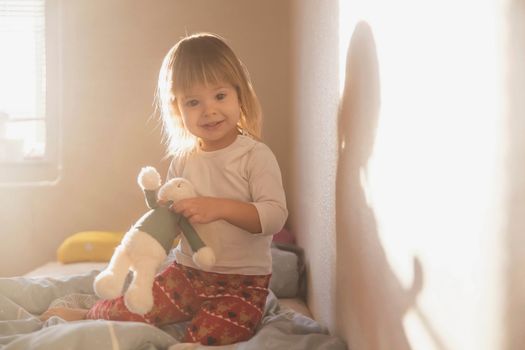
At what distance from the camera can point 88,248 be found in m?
2.35

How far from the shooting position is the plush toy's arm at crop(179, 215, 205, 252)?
1228mm

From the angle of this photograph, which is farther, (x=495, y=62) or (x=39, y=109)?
(x=39, y=109)

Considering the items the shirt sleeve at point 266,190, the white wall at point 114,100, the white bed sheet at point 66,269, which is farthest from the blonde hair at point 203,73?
the white wall at point 114,100

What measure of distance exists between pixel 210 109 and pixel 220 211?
24cm

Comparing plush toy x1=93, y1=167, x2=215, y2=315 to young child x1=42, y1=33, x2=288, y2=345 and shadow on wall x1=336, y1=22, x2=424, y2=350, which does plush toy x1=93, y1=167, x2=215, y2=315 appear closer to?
young child x1=42, y1=33, x2=288, y2=345

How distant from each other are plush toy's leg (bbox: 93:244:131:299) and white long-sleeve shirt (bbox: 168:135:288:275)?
0.28 meters

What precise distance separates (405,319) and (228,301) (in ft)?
2.04

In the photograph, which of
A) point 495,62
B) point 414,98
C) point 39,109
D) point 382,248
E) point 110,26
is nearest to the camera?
point 495,62

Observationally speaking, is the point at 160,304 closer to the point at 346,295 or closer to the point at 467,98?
the point at 346,295

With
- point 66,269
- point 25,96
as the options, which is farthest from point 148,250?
point 25,96

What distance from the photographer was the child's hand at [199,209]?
1257mm

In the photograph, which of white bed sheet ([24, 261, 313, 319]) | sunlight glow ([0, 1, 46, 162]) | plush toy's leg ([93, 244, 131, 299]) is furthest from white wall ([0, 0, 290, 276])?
plush toy's leg ([93, 244, 131, 299])

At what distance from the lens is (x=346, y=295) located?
4.11 feet

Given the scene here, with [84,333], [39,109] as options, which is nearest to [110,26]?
[39,109]
